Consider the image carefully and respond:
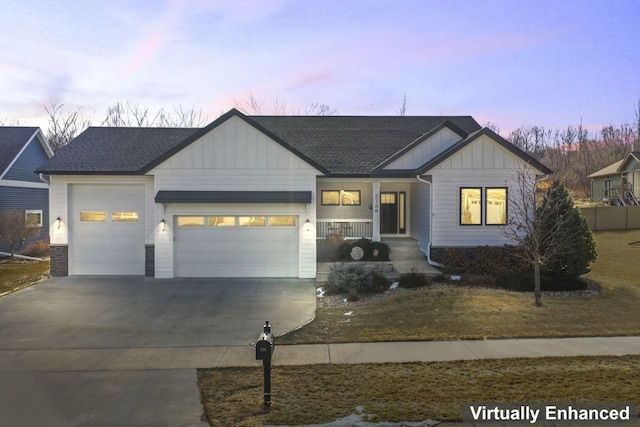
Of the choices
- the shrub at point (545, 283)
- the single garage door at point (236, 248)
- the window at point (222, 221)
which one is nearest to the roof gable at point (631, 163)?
the shrub at point (545, 283)

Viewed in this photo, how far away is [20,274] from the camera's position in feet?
54.6

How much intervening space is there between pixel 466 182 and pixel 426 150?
213 cm

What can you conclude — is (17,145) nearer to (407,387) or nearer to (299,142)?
(299,142)

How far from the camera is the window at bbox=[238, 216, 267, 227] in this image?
50.5 feet

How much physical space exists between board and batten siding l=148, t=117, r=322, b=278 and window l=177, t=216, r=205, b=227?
0.25 metres

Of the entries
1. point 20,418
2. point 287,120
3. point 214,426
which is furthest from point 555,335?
point 287,120

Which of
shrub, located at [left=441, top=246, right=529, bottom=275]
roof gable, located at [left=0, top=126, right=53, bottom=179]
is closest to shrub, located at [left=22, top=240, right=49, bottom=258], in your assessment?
roof gable, located at [left=0, top=126, right=53, bottom=179]

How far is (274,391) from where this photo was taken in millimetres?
6156

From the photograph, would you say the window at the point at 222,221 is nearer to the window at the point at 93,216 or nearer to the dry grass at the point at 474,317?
the window at the point at 93,216

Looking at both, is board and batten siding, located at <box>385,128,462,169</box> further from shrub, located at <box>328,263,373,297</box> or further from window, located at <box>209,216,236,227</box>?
window, located at <box>209,216,236,227</box>

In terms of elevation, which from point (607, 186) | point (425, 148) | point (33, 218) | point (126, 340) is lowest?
point (126, 340)

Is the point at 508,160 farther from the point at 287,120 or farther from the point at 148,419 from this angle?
the point at 148,419

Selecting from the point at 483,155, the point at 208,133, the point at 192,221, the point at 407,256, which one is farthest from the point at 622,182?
the point at 192,221

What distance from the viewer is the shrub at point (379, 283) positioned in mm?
12750
